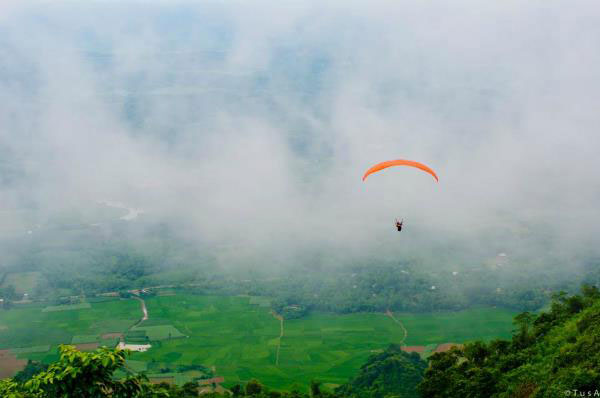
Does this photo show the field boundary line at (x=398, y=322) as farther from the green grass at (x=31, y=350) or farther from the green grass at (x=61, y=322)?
the green grass at (x=31, y=350)

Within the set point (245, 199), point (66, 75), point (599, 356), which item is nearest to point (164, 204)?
point (245, 199)

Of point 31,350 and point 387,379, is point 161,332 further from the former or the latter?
point 387,379

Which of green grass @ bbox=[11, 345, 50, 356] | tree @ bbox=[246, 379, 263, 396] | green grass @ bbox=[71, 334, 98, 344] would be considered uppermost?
green grass @ bbox=[71, 334, 98, 344]

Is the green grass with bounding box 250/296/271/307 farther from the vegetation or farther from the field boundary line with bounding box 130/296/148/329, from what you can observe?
the vegetation

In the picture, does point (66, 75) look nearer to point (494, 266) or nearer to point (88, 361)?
point (494, 266)

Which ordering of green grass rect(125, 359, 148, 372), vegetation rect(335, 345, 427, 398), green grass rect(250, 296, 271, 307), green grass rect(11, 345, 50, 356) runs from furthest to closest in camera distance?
green grass rect(250, 296, 271, 307) < green grass rect(11, 345, 50, 356) < green grass rect(125, 359, 148, 372) < vegetation rect(335, 345, 427, 398)

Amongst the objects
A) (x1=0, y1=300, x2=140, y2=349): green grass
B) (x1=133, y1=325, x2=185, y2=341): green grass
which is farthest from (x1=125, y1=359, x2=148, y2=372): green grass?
(x1=0, y1=300, x2=140, y2=349): green grass

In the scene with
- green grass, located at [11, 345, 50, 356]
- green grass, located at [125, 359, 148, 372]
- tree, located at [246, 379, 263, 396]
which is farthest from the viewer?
green grass, located at [11, 345, 50, 356]

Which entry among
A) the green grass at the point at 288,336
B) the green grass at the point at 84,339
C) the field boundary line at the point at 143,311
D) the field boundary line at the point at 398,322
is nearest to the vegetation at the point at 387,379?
the green grass at the point at 288,336
